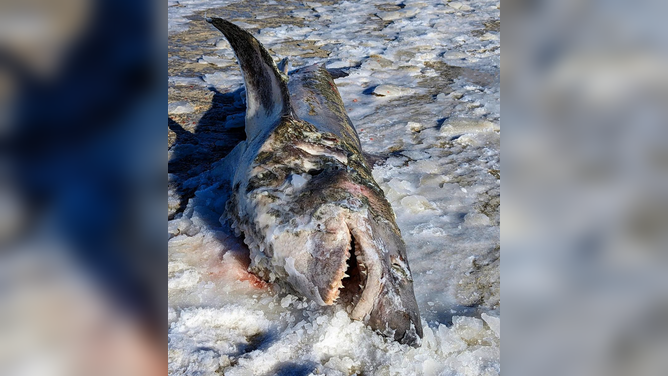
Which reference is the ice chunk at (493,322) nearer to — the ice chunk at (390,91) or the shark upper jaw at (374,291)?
the shark upper jaw at (374,291)

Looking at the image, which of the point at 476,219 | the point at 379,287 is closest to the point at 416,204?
the point at 476,219

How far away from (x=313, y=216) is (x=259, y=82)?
3.38 feet

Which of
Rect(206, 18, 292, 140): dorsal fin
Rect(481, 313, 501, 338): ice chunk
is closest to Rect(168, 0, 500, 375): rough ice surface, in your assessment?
Rect(481, 313, 501, 338): ice chunk

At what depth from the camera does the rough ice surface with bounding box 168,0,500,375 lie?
1.90 metres

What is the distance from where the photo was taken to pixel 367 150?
3619 mm
